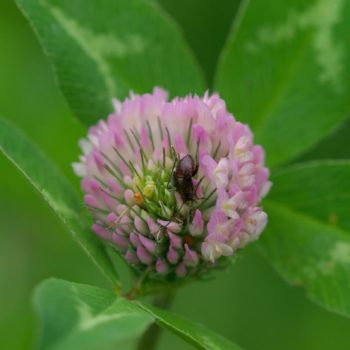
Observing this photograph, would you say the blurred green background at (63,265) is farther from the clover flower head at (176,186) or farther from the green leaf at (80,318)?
the green leaf at (80,318)

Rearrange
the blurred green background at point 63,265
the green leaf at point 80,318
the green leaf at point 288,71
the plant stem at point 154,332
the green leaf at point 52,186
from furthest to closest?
the blurred green background at point 63,265 → the green leaf at point 288,71 → the plant stem at point 154,332 → the green leaf at point 52,186 → the green leaf at point 80,318

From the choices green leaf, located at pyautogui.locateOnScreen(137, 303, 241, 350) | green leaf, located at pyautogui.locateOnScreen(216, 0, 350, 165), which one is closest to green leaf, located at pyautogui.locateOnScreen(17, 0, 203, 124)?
green leaf, located at pyautogui.locateOnScreen(216, 0, 350, 165)

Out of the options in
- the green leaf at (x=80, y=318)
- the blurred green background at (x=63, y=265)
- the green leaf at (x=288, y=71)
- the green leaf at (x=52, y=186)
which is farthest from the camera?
Answer: the blurred green background at (x=63, y=265)

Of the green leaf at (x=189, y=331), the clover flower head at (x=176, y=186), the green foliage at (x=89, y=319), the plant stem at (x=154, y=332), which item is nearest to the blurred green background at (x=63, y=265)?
the plant stem at (x=154, y=332)

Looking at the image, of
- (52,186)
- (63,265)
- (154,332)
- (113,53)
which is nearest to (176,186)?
(52,186)

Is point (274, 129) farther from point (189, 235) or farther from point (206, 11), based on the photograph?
point (206, 11)

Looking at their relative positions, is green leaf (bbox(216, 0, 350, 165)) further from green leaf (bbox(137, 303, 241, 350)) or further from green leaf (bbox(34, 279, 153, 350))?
green leaf (bbox(34, 279, 153, 350))

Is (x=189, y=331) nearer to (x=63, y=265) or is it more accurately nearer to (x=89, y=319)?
(x=89, y=319)

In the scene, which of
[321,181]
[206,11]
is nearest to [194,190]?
[321,181]
